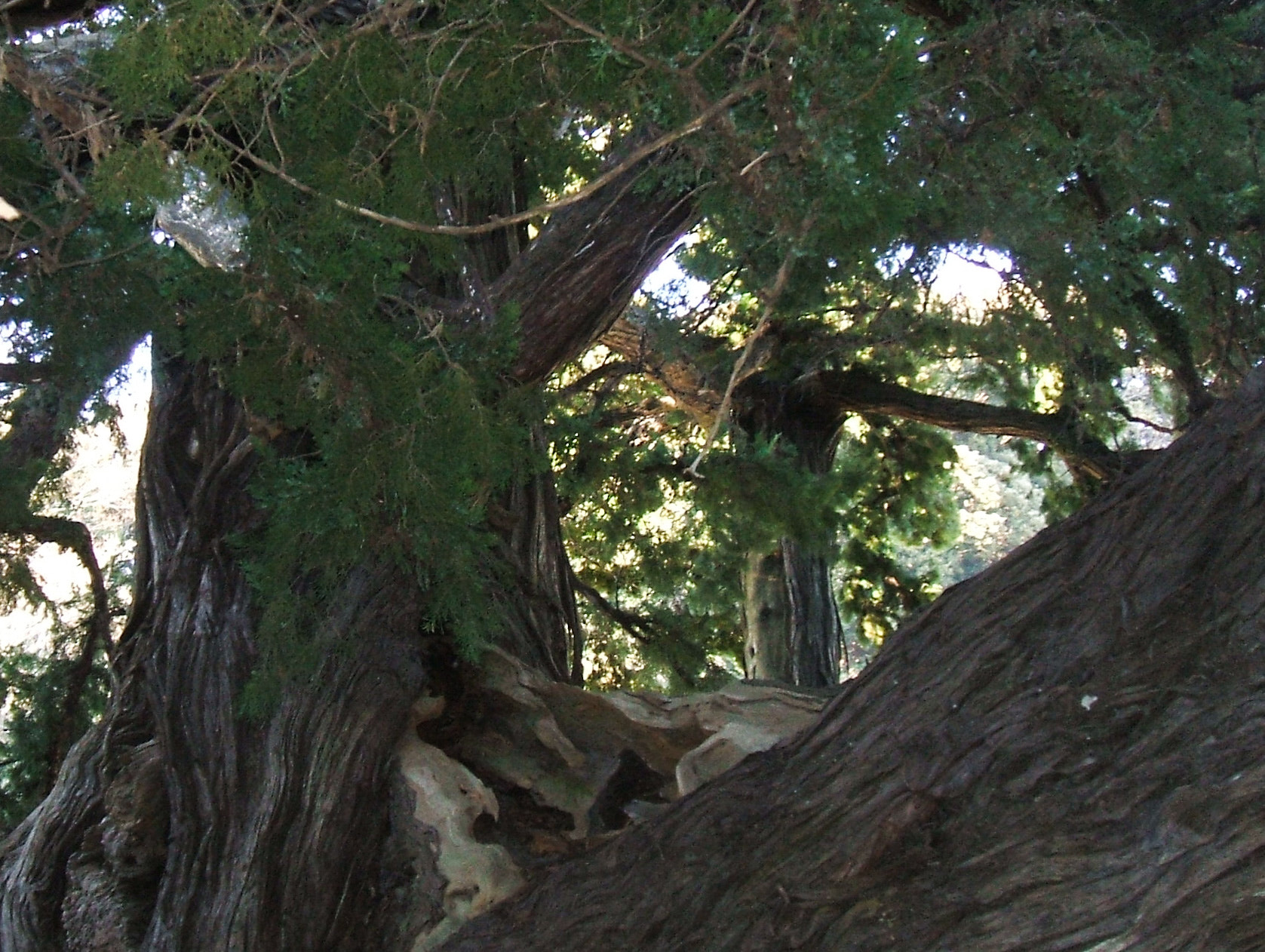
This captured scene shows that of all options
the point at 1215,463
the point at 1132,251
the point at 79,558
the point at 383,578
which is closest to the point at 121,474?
the point at 79,558

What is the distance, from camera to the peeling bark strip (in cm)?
264

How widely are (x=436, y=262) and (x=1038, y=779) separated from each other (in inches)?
88.2

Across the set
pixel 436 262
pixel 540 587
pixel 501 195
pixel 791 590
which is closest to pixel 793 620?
pixel 791 590

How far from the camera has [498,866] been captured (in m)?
3.88

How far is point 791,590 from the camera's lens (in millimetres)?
8227

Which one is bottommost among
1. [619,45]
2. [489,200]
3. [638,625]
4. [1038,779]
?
[1038,779]

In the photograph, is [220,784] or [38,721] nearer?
[220,784]

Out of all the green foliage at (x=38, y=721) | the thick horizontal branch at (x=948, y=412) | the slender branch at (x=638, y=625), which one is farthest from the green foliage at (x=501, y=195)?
the slender branch at (x=638, y=625)

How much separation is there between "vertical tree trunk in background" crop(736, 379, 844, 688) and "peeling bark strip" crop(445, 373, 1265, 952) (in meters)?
4.68

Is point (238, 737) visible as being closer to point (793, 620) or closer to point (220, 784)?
point (220, 784)

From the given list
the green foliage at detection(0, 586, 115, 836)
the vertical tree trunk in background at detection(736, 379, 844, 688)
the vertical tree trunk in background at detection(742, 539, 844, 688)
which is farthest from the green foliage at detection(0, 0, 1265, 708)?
the vertical tree trunk in background at detection(742, 539, 844, 688)

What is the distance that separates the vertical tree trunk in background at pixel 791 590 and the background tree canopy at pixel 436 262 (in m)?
1.58

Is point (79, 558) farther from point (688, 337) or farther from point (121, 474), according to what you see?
point (121, 474)

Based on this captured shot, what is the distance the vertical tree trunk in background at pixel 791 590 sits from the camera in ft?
26.4
